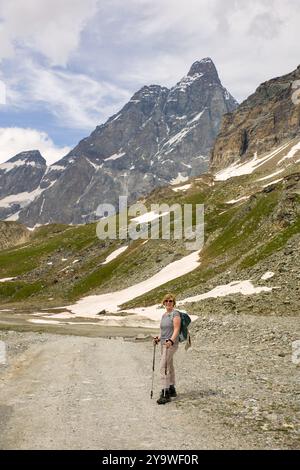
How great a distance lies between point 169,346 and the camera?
17297 mm

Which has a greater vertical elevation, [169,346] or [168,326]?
[168,326]

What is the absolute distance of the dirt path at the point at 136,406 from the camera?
1188 cm

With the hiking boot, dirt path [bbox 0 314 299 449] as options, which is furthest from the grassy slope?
the hiking boot

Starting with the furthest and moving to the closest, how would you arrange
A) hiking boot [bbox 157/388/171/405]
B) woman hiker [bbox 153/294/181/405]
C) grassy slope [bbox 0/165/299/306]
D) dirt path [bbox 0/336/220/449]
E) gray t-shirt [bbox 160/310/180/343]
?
grassy slope [bbox 0/165/299/306] < gray t-shirt [bbox 160/310/180/343] < woman hiker [bbox 153/294/181/405] < hiking boot [bbox 157/388/171/405] < dirt path [bbox 0/336/220/449]

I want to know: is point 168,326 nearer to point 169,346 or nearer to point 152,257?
point 169,346

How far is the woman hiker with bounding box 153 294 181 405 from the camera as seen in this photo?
16984mm

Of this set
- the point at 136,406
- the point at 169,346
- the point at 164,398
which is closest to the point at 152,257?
the point at 169,346

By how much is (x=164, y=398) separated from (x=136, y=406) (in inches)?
43.8

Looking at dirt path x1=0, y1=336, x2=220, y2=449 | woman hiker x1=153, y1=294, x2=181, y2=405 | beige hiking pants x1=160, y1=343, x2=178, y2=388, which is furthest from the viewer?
beige hiking pants x1=160, y1=343, x2=178, y2=388

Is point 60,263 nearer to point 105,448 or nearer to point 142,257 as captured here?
point 142,257

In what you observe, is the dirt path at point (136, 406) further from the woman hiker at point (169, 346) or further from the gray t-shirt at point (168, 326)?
the gray t-shirt at point (168, 326)

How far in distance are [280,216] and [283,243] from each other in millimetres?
16498

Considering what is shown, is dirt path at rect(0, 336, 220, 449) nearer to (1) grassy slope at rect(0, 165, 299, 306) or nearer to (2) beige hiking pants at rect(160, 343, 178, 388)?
(2) beige hiking pants at rect(160, 343, 178, 388)

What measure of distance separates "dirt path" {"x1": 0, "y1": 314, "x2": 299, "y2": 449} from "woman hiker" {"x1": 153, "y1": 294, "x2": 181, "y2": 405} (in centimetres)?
57
